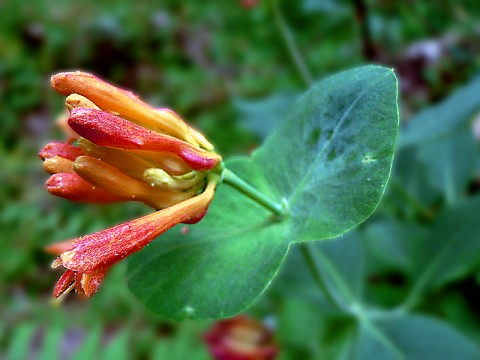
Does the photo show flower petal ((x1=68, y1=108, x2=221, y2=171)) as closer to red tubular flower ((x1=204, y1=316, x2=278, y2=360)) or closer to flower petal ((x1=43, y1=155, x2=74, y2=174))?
flower petal ((x1=43, y1=155, x2=74, y2=174))

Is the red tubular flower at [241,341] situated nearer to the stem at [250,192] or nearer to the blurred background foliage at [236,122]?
the blurred background foliage at [236,122]

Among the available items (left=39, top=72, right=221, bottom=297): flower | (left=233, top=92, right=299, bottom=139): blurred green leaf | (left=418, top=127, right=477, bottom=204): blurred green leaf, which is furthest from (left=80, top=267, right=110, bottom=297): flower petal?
(left=418, top=127, right=477, bottom=204): blurred green leaf

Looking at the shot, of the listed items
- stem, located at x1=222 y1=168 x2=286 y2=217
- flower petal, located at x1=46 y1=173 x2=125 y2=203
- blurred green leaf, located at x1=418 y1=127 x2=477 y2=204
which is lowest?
blurred green leaf, located at x1=418 y1=127 x2=477 y2=204

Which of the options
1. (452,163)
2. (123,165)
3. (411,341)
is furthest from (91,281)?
(452,163)

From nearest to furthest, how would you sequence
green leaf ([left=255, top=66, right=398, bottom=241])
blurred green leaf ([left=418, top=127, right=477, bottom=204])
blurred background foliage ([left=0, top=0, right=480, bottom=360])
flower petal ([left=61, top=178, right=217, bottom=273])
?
flower petal ([left=61, top=178, right=217, bottom=273]) < green leaf ([left=255, top=66, right=398, bottom=241]) < blurred background foliage ([left=0, top=0, right=480, bottom=360]) < blurred green leaf ([left=418, top=127, right=477, bottom=204])

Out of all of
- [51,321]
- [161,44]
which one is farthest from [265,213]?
[161,44]
